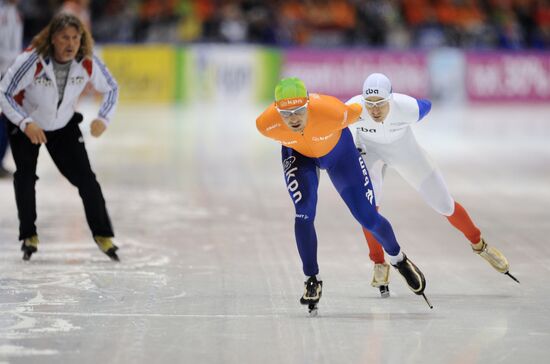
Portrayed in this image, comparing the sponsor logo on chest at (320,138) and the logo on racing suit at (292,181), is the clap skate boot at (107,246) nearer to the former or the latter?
the logo on racing suit at (292,181)

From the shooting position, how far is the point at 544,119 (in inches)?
738

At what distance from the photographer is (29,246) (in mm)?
7383

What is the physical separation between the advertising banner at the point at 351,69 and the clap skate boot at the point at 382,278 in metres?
13.8

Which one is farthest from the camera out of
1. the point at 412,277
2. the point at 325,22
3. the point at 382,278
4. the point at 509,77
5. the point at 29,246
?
the point at 509,77

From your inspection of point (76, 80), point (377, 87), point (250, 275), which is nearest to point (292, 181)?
point (377, 87)

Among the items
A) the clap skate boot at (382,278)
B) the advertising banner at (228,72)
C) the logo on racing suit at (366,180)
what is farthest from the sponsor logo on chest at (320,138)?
the advertising banner at (228,72)

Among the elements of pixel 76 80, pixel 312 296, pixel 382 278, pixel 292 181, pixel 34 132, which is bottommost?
pixel 382 278

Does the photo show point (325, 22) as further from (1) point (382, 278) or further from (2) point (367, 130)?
(1) point (382, 278)

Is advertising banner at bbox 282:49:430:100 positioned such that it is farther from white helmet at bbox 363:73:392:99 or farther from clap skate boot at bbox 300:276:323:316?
clap skate boot at bbox 300:276:323:316

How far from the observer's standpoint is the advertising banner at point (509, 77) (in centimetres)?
2134

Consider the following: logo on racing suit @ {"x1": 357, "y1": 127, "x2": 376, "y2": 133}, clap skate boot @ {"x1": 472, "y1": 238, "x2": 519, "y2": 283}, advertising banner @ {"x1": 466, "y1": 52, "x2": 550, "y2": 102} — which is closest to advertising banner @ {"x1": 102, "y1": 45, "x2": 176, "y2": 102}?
advertising banner @ {"x1": 466, "y1": 52, "x2": 550, "y2": 102}

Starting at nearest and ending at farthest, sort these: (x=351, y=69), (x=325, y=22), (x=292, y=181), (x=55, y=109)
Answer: (x=292, y=181), (x=55, y=109), (x=351, y=69), (x=325, y=22)

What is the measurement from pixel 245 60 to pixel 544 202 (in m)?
10.6

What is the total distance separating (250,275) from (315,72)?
45.3ft
